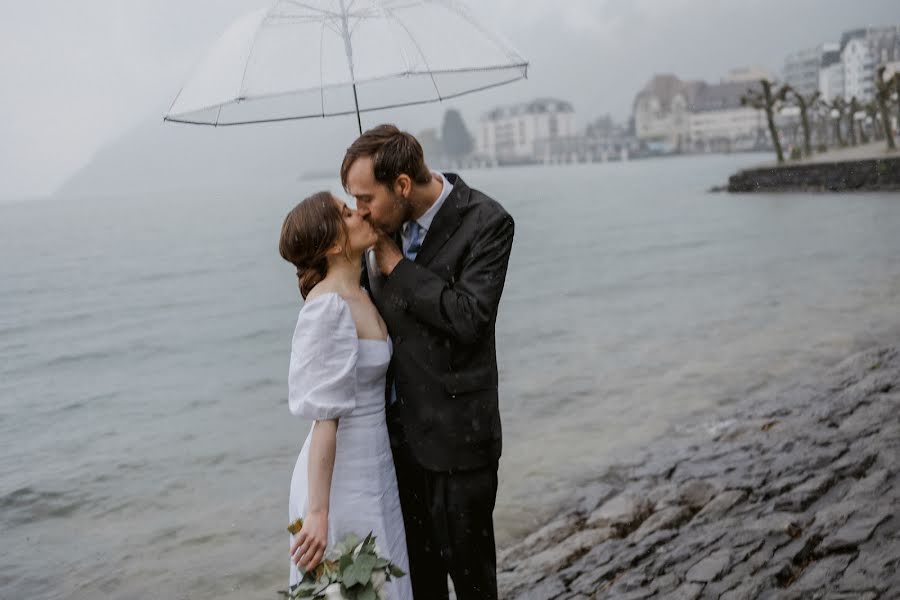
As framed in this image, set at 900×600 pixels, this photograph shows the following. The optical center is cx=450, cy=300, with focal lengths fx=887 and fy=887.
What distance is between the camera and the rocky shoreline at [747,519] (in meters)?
4.07

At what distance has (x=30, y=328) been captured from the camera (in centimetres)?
2694

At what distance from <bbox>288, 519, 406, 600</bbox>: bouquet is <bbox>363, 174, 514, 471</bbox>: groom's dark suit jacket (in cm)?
36

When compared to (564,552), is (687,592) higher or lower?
higher

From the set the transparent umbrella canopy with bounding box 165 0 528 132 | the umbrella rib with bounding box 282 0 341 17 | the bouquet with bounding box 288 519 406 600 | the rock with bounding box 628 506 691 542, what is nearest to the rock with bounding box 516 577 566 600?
the rock with bounding box 628 506 691 542

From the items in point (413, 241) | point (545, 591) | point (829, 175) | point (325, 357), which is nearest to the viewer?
point (325, 357)

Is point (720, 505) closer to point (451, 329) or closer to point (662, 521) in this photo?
point (662, 521)

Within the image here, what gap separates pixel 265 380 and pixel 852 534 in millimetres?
13079

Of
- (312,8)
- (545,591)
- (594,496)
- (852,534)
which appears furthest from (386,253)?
(594,496)

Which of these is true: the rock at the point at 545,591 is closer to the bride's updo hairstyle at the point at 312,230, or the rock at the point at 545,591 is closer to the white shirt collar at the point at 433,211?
the white shirt collar at the point at 433,211

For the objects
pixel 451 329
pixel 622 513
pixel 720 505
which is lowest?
pixel 622 513

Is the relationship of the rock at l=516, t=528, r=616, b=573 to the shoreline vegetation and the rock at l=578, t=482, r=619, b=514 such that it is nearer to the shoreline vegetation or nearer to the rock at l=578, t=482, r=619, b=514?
the rock at l=578, t=482, r=619, b=514

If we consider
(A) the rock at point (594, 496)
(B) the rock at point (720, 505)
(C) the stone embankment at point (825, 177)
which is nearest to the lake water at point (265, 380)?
(A) the rock at point (594, 496)

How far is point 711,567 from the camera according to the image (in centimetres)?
438

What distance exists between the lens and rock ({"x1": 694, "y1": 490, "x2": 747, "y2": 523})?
5.34m
